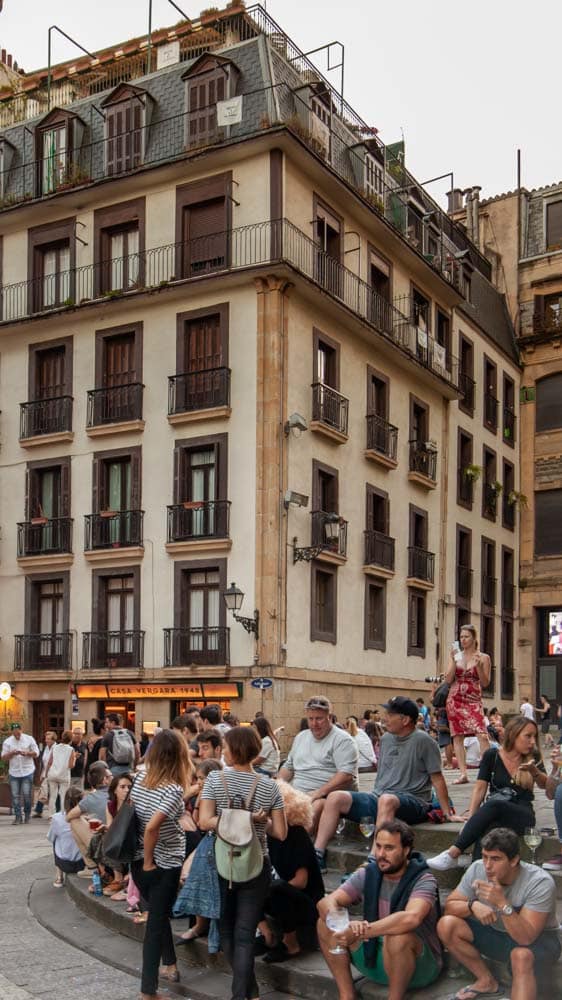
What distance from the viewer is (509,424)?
41.8 meters

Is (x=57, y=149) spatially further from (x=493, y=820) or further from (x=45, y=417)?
(x=493, y=820)

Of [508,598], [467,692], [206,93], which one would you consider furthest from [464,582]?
[467,692]

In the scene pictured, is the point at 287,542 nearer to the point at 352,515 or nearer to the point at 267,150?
the point at 352,515

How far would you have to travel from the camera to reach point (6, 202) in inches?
1242

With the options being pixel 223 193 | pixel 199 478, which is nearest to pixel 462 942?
pixel 199 478

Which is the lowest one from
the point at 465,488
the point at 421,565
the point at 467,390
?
the point at 421,565

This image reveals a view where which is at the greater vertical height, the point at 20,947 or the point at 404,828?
the point at 404,828

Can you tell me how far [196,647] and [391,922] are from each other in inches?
789

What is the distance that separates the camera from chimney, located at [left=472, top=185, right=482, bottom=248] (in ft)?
143

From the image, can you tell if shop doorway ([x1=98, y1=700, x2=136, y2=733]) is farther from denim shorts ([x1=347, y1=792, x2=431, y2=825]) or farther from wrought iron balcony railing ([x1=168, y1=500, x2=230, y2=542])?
denim shorts ([x1=347, y1=792, x2=431, y2=825])

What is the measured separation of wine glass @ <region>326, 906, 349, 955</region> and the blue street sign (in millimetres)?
18162

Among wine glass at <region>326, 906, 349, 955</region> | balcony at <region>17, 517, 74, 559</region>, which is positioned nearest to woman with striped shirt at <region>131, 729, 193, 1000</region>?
wine glass at <region>326, 906, 349, 955</region>

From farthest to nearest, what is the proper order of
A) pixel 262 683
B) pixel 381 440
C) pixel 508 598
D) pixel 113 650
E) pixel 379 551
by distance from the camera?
pixel 508 598
pixel 381 440
pixel 379 551
pixel 113 650
pixel 262 683

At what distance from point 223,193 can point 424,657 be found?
545 inches
